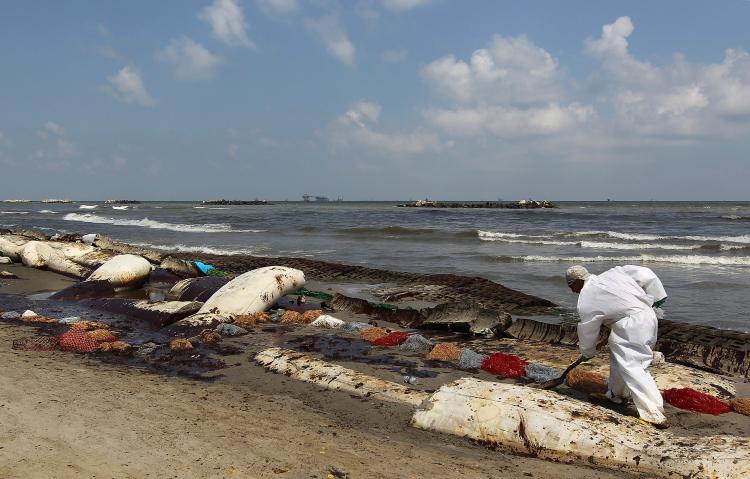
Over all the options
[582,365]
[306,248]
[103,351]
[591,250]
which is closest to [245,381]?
[103,351]

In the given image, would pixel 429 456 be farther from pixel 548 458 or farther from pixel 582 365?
pixel 582 365

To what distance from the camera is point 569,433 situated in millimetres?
4059

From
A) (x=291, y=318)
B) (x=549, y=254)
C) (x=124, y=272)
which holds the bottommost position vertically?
(x=291, y=318)

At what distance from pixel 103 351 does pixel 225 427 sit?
3.31m

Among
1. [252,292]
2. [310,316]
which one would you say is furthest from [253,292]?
[310,316]

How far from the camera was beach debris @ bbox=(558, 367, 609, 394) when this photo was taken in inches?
208

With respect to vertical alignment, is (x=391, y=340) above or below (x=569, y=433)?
below

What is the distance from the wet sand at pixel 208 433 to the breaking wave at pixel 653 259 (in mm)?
13987

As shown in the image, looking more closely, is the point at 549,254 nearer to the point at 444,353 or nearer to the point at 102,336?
the point at 444,353

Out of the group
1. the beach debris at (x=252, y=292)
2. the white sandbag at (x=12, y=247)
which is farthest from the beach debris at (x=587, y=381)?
the white sandbag at (x=12, y=247)

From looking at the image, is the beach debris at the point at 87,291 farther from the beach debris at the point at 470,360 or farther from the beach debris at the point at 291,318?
the beach debris at the point at 470,360

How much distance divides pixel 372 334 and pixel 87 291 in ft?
20.3

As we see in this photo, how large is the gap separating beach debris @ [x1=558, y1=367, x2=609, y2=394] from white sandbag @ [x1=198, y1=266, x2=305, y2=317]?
5257 millimetres

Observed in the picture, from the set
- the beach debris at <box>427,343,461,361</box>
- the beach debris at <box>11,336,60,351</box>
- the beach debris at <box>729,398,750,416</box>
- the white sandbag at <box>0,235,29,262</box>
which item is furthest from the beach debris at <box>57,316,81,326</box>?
the white sandbag at <box>0,235,29,262</box>
